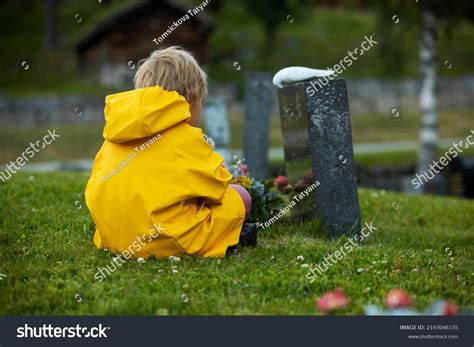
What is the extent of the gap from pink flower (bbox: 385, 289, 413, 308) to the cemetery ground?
0.29 feet

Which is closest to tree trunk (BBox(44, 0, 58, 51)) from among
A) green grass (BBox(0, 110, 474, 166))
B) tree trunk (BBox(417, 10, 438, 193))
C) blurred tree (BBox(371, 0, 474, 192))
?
green grass (BBox(0, 110, 474, 166))

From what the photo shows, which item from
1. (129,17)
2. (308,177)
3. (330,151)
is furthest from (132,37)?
(330,151)

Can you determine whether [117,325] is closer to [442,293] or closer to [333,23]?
[442,293]

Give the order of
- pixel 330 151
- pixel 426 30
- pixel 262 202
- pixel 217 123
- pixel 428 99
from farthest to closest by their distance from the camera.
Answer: pixel 428 99 → pixel 426 30 → pixel 217 123 → pixel 262 202 → pixel 330 151

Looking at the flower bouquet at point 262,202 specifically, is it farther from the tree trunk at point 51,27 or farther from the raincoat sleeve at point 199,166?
the tree trunk at point 51,27

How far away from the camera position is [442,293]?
525 centimetres

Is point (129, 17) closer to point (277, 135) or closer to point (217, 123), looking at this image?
point (277, 135)

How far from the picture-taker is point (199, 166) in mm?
5680

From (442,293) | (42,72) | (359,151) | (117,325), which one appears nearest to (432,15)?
(359,151)

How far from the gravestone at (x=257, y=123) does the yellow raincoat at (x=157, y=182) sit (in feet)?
16.6

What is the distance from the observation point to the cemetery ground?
4914 millimetres

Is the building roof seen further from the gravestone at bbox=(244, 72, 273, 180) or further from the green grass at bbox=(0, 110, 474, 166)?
the gravestone at bbox=(244, 72, 273, 180)

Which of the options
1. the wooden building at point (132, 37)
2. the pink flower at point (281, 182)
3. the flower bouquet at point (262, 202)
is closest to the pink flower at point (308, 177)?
the flower bouquet at point (262, 202)

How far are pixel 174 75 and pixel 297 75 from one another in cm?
162
